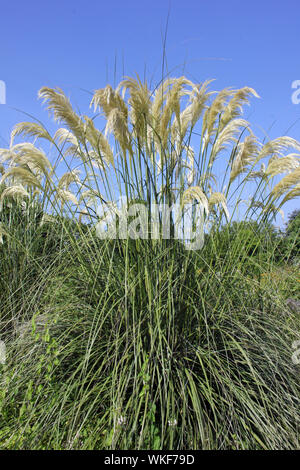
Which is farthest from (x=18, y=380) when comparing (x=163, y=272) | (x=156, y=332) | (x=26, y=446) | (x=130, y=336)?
(x=163, y=272)

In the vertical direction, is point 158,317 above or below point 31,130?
below

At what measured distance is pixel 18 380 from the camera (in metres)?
2.75

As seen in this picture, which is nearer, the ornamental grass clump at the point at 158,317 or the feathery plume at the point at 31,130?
the ornamental grass clump at the point at 158,317

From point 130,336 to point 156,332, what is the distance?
18 centimetres

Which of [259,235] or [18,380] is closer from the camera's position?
[18,380]

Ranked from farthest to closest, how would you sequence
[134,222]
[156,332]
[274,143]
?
[274,143]
[134,222]
[156,332]

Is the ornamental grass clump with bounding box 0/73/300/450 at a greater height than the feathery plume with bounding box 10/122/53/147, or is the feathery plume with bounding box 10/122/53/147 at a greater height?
the feathery plume with bounding box 10/122/53/147

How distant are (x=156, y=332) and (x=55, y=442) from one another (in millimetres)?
874

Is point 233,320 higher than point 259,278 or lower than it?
lower

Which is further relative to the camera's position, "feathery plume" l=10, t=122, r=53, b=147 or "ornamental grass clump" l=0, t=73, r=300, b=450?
"feathery plume" l=10, t=122, r=53, b=147

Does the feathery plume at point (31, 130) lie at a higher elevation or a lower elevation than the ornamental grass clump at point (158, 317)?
higher
